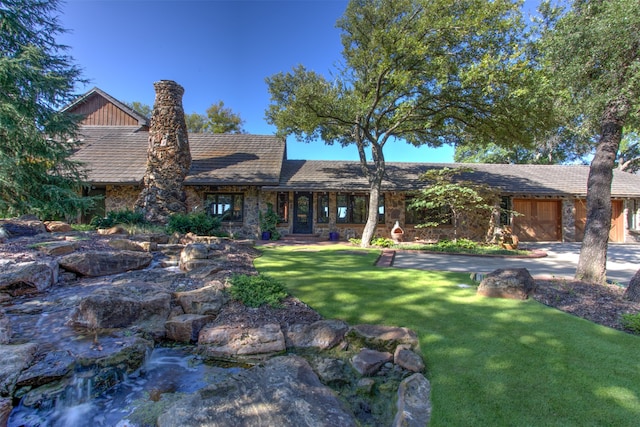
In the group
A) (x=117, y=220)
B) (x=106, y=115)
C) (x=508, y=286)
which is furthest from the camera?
(x=106, y=115)

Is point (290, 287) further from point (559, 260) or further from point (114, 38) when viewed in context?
point (114, 38)

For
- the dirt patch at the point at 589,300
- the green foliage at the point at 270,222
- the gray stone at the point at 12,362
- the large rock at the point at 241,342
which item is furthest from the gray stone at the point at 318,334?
the green foliage at the point at 270,222

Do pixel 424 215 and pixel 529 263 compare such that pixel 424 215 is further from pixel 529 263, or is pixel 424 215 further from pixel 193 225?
pixel 193 225

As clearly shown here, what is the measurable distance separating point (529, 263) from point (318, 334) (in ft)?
27.4

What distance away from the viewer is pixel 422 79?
1155 cm

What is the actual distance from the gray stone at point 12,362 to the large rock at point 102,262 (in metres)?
2.74

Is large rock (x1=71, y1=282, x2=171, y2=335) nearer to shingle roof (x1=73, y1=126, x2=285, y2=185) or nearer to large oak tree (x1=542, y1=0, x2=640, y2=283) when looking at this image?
large oak tree (x1=542, y1=0, x2=640, y2=283)

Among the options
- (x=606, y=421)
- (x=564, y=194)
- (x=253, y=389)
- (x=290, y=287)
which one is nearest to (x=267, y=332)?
(x=253, y=389)

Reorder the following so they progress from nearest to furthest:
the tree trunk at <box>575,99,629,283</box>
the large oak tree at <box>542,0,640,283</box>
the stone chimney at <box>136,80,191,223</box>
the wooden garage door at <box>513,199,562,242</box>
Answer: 1. the large oak tree at <box>542,0,640,283</box>
2. the tree trunk at <box>575,99,629,283</box>
3. the stone chimney at <box>136,80,191,223</box>
4. the wooden garage door at <box>513,199,562,242</box>

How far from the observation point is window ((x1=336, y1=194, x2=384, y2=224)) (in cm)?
1603

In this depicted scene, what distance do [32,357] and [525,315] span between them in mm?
5953

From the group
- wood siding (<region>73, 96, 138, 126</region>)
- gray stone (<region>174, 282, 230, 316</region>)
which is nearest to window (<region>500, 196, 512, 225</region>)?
gray stone (<region>174, 282, 230, 316</region>)

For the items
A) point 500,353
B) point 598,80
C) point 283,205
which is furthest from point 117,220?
point 598,80

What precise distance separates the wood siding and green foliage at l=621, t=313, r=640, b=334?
22752mm
